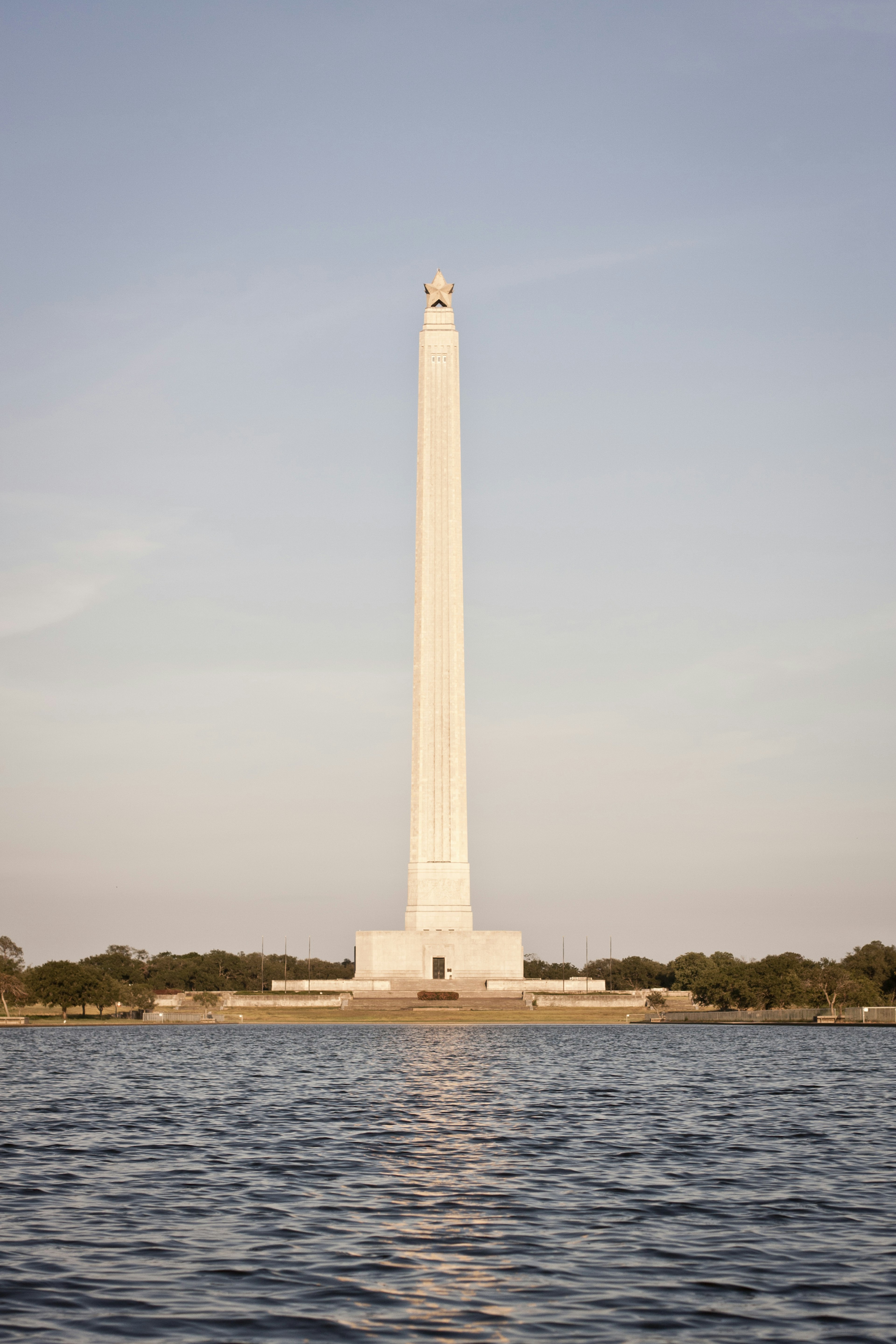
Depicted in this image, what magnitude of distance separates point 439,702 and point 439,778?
5.23m

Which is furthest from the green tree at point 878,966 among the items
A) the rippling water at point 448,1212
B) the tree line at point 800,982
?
the rippling water at point 448,1212

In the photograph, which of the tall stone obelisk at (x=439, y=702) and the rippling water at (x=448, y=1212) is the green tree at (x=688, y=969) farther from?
the rippling water at (x=448, y=1212)

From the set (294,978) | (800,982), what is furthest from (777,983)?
(294,978)

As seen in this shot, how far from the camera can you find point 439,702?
9556 centimetres

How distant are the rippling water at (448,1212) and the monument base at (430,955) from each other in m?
59.1

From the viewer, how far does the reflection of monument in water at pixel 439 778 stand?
95.6m

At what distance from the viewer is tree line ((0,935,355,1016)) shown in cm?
9600

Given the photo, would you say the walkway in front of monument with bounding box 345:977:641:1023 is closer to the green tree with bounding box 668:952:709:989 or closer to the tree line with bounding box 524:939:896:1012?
the tree line with bounding box 524:939:896:1012

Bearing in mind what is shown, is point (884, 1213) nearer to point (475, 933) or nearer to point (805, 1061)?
point (805, 1061)

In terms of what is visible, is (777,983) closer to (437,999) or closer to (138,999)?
(437,999)

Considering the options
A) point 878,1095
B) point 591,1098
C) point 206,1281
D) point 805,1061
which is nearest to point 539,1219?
point 206,1281

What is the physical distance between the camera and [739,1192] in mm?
17828

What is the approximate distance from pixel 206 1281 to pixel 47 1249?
7.90ft

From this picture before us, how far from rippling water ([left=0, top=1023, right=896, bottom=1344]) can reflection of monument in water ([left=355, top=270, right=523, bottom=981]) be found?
192ft
